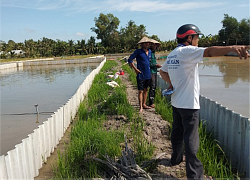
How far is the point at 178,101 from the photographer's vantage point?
2.46m

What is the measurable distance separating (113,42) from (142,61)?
58.6m

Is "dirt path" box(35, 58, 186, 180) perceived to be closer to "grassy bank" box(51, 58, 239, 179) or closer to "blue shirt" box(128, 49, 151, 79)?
"grassy bank" box(51, 58, 239, 179)

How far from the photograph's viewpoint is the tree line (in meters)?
49.6

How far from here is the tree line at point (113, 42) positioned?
163 feet

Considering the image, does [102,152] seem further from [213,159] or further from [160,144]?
[213,159]

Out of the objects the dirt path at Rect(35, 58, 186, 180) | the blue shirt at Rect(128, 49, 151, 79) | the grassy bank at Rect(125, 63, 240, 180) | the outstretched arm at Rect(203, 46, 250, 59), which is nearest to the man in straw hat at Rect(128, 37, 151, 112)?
the blue shirt at Rect(128, 49, 151, 79)

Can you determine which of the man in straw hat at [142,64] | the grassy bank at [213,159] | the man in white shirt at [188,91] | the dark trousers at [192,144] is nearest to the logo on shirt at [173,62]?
the man in white shirt at [188,91]

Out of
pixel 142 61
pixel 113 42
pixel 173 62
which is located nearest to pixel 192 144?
pixel 173 62

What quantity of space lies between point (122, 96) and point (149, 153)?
2622mm

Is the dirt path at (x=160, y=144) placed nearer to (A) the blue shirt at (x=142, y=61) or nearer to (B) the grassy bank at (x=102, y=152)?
(B) the grassy bank at (x=102, y=152)

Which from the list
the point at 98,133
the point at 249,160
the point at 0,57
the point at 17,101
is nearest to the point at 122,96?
the point at 98,133

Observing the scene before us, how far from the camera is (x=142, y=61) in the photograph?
511 cm

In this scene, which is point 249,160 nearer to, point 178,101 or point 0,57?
point 178,101

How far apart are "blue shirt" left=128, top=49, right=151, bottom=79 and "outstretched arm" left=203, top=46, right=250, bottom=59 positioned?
3.04 m
